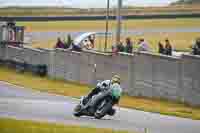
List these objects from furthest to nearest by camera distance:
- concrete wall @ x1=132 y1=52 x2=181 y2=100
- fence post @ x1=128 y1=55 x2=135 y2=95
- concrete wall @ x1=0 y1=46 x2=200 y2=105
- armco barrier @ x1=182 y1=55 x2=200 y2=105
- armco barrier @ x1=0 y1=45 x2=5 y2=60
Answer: armco barrier @ x1=0 y1=45 x2=5 y2=60 < fence post @ x1=128 y1=55 x2=135 y2=95 < concrete wall @ x1=132 y1=52 x2=181 y2=100 < concrete wall @ x1=0 y1=46 x2=200 y2=105 < armco barrier @ x1=182 y1=55 x2=200 y2=105

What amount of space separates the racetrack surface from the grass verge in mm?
1237

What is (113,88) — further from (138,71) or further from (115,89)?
(138,71)

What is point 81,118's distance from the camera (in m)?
21.3

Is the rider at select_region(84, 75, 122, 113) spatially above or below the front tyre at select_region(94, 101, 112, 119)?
above

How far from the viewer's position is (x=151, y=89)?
98.9 feet


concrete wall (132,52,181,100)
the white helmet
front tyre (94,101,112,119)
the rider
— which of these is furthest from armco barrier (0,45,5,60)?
the white helmet

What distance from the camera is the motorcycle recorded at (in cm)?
2117

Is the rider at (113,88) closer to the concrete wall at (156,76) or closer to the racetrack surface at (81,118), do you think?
the racetrack surface at (81,118)

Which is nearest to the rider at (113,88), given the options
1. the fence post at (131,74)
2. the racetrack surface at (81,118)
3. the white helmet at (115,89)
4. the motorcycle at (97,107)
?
the white helmet at (115,89)

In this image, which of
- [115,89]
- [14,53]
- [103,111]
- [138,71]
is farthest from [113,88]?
[14,53]

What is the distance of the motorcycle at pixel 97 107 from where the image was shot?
2117 centimetres

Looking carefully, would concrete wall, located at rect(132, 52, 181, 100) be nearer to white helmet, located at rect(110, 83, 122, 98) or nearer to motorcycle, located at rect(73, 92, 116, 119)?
motorcycle, located at rect(73, 92, 116, 119)

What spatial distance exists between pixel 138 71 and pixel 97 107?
1028 centimetres

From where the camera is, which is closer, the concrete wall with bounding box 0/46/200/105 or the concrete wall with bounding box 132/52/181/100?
the concrete wall with bounding box 0/46/200/105
